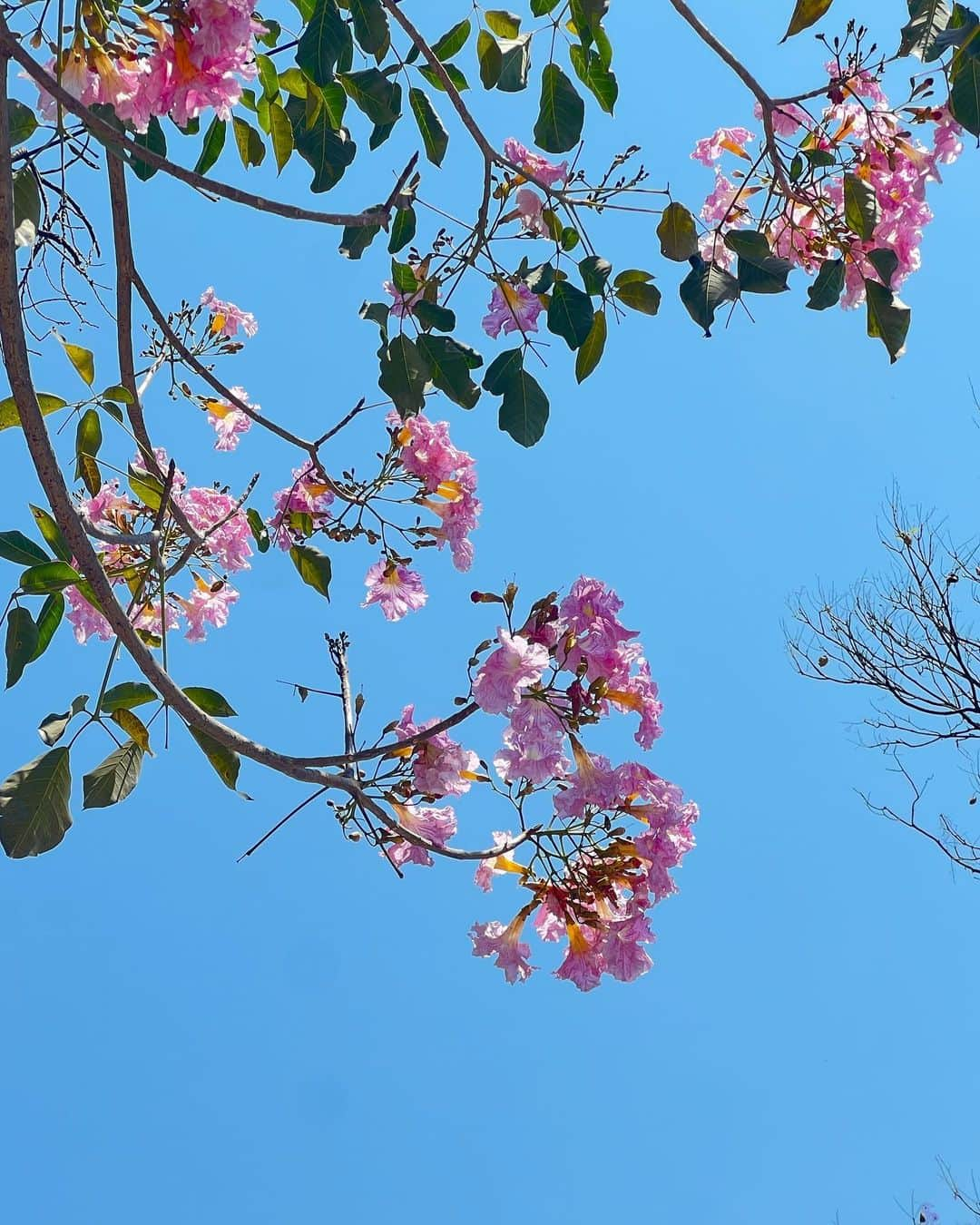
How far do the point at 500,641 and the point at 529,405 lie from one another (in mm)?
447

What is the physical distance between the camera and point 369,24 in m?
1.52

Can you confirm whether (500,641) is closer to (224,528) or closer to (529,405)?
(529,405)

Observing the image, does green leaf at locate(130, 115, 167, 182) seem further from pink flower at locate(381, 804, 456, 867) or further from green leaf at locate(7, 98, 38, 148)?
pink flower at locate(381, 804, 456, 867)

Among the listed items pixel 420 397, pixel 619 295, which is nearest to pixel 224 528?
pixel 420 397

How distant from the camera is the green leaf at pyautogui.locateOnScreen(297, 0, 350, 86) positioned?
4.78 feet

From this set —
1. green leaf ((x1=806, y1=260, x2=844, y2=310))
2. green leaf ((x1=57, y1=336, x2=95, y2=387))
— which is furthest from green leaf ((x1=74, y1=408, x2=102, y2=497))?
green leaf ((x1=806, y1=260, x2=844, y2=310))

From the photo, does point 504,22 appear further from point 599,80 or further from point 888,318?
point 888,318

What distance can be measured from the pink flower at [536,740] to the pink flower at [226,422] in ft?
3.92

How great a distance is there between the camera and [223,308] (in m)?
2.28

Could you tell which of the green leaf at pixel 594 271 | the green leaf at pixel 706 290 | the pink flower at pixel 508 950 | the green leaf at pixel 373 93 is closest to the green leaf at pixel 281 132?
the green leaf at pixel 373 93

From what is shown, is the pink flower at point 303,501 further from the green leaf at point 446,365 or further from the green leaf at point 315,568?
the green leaf at point 446,365

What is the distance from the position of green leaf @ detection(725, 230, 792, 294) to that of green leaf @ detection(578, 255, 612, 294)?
0.57 ft

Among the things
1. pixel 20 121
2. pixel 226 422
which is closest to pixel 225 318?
pixel 226 422

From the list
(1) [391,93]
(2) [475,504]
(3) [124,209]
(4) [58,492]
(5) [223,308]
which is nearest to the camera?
(4) [58,492]
